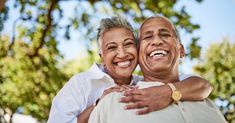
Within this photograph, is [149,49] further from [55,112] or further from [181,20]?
[181,20]

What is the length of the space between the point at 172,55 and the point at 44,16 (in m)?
6.44

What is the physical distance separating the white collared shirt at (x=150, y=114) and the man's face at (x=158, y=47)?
0.26 m

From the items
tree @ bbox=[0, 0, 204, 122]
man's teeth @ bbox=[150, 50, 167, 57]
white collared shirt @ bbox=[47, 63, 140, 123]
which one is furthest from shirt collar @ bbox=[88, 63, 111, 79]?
→ tree @ bbox=[0, 0, 204, 122]

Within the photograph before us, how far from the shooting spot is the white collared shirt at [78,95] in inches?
116

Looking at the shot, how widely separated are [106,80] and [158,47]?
51 centimetres

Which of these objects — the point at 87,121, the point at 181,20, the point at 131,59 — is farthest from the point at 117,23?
the point at 181,20

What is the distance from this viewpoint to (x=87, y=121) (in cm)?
285

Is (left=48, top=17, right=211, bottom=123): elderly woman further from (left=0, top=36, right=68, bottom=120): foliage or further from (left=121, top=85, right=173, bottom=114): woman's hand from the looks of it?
(left=0, top=36, right=68, bottom=120): foliage

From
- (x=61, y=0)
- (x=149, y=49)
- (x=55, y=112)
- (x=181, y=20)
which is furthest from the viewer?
(x=61, y=0)

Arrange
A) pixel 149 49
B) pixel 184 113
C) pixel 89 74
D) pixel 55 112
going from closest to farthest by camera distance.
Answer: pixel 184 113 < pixel 149 49 < pixel 55 112 < pixel 89 74

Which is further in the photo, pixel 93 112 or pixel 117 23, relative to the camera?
pixel 117 23

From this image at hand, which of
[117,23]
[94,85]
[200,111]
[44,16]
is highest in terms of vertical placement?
[44,16]

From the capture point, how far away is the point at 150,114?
2576 millimetres

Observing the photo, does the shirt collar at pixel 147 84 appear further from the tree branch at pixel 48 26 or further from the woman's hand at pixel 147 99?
the tree branch at pixel 48 26
